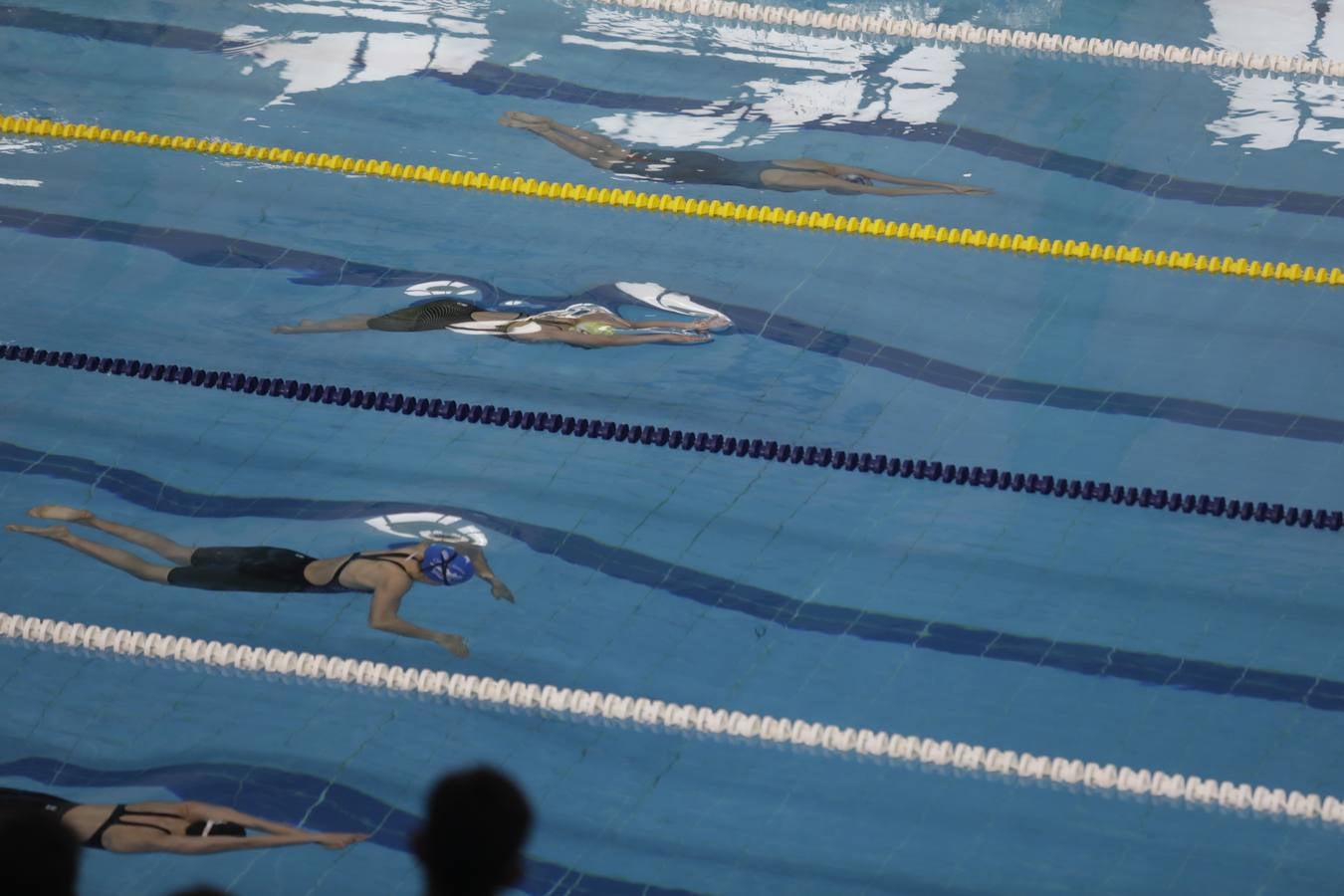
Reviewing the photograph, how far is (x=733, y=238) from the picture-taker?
18.9ft

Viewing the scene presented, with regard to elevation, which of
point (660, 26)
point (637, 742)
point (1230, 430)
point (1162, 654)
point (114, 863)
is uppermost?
point (660, 26)

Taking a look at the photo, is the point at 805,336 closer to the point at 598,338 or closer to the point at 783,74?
the point at 598,338

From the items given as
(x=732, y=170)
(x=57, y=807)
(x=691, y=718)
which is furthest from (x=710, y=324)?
(x=57, y=807)

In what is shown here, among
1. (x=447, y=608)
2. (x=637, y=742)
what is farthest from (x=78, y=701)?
(x=637, y=742)

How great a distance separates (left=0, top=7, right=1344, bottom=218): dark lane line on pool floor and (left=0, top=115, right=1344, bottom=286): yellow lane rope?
0.39 meters

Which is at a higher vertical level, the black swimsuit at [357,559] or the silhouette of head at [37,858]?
the silhouette of head at [37,858]

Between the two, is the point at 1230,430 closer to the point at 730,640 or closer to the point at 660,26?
the point at 730,640

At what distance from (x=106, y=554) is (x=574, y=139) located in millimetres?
2540

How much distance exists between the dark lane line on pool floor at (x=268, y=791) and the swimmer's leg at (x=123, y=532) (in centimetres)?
73

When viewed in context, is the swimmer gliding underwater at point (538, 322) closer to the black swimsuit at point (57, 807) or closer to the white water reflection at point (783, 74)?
the white water reflection at point (783, 74)

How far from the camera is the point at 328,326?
5.35m

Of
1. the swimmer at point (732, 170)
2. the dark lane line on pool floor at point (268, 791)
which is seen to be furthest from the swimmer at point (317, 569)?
the swimmer at point (732, 170)

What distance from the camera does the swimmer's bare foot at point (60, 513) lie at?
4.72 metres

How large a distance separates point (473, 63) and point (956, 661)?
354cm
